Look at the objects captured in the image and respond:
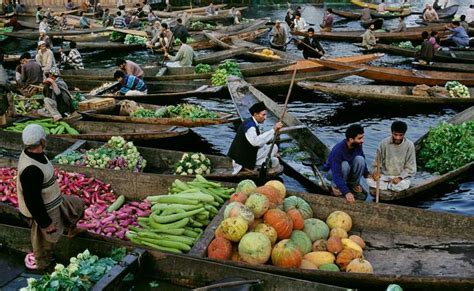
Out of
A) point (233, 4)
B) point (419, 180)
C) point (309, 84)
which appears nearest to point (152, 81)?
point (309, 84)

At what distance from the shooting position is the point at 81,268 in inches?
191

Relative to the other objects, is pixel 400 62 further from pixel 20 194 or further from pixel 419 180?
pixel 20 194

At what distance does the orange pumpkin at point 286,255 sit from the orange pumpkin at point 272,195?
2.11ft

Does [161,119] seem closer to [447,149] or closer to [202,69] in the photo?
[202,69]

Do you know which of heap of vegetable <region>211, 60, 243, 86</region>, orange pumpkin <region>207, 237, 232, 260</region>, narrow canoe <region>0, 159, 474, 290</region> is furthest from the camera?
heap of vegetable <region>211, 60, 243, 86</region>

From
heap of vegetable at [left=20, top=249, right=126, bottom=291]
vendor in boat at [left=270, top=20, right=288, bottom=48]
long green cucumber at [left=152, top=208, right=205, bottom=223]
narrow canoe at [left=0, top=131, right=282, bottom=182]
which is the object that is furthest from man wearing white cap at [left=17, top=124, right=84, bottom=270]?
vendor in boat at [left=270, top=20, right=288, bottom=48]

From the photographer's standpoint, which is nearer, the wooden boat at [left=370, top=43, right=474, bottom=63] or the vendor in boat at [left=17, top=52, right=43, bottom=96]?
the vendor in boat at [left=17, top=52, right=43, bottom=96]

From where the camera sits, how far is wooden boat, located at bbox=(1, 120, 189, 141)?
9086 mm

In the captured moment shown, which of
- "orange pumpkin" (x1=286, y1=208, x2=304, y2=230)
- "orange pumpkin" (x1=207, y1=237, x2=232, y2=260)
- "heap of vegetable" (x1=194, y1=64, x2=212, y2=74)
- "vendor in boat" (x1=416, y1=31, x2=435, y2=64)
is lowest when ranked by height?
"orange pumpkin" (x1=207, y1=237, x2=232, y2=260)

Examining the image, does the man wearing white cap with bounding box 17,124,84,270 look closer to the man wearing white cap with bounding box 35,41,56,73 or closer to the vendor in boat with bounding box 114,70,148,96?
the vendor in boat with bounding box 114,70,148,96

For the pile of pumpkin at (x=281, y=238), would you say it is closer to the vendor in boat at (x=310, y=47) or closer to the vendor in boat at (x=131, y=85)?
the vendor in boat at (x=131, y=85)

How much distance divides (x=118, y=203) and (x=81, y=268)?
1913mm

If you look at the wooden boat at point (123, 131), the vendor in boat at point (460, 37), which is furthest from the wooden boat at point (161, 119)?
the vendor in boat at point (460, 37)

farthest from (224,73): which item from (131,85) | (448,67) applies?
(448,67)
